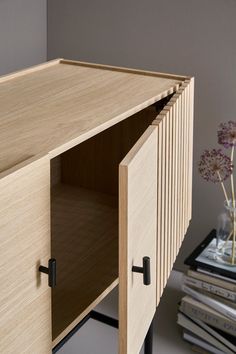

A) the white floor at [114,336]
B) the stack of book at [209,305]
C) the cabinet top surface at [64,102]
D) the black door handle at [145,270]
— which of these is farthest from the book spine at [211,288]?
the black door handle at [145,270]

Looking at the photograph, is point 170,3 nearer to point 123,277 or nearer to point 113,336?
point 113,336

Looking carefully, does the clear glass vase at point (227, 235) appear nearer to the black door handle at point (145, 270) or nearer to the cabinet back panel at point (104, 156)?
the cabinet back panel at point (104, 156)

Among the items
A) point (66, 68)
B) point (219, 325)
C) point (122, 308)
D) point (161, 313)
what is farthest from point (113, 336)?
point (122, 308)

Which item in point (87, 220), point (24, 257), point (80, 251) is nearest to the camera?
point (24, 257)

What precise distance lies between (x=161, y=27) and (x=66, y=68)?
0.82 metres

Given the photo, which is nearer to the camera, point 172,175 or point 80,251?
point 172,175

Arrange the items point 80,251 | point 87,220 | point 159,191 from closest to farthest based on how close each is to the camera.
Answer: point 159,191 < point 80,251 < point 87,220

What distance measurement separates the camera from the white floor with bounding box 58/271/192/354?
75.5 inches

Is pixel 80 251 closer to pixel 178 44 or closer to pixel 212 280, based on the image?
pixel 212 280

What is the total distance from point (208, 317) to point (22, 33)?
1.12m

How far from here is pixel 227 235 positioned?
6.19 feet

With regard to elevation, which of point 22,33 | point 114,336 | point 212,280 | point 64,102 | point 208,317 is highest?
point 22,33

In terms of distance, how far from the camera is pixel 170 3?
1993mm

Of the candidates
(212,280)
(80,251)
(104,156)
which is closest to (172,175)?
(80,251)
